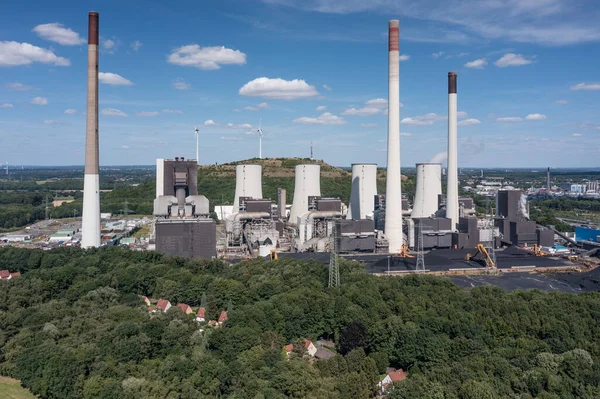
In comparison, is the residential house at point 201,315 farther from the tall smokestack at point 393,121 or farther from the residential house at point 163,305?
the tall smokestack at point 393,121

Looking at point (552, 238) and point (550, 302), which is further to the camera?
point (552, 238)

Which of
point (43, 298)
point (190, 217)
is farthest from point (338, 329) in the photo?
point (190, 217)

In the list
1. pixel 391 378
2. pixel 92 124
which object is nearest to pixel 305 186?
pixel 92 124

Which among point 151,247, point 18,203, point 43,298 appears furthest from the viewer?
point 18,203

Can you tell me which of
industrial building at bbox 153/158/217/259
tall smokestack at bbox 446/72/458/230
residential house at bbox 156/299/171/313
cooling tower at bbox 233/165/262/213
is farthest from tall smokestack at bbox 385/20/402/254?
residential house at bbox 156/299/171/313

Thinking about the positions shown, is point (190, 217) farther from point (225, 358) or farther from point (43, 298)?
point (225, 358)

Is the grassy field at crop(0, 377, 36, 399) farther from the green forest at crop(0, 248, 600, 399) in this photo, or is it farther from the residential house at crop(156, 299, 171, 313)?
the residential house at crop(156, 299, 171, 313)
